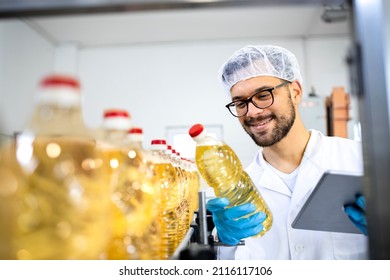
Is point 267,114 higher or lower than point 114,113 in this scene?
higher

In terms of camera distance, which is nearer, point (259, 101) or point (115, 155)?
point (115, 155)

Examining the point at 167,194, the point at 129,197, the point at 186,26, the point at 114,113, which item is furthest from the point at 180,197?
the point at 186,26

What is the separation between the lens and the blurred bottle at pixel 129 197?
1.89 feet

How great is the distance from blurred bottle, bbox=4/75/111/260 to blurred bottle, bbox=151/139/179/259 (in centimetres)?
36

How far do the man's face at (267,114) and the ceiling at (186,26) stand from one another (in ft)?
8.09

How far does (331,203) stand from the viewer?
0.82 metres

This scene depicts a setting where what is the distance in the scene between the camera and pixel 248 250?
1292mm

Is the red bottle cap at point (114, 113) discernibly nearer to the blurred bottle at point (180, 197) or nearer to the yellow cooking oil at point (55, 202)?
the yellow cooking oil at point (55, 202)

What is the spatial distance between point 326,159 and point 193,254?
0.98m

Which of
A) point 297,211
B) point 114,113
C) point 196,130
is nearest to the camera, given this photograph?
point 114,113

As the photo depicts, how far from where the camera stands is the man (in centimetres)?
126

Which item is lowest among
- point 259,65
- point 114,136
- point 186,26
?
point 114,136

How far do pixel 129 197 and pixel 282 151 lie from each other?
3.26 ft

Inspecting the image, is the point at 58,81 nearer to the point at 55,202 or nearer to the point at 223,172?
the point at 55,202
